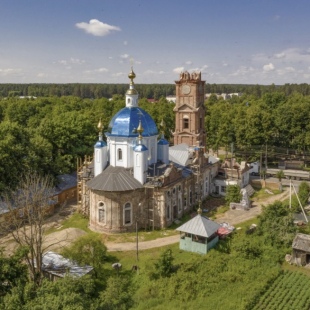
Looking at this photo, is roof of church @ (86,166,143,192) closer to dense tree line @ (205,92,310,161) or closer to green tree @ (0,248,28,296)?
green tree @ (0,248,28,296)

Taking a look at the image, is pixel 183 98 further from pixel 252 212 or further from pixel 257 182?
pixel 252 212

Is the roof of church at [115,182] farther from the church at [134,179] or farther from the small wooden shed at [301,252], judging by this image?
the small wooden shed at [301,252]

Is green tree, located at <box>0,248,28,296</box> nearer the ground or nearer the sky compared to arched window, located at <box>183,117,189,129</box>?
nearer the ground

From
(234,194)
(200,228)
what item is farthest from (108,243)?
(234,194)

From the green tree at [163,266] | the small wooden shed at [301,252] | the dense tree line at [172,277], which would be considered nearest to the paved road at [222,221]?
the dense tree line at [172,277]

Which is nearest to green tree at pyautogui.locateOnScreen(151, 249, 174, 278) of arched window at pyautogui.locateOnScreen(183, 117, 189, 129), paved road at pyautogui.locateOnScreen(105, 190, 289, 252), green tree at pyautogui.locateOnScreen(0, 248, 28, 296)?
paved road at pyautogui.locateOnScreen(105, 190, 289, 252)

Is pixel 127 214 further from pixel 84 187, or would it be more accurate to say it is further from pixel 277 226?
pixel 277 226

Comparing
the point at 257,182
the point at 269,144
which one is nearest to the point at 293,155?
the point at 269,144
